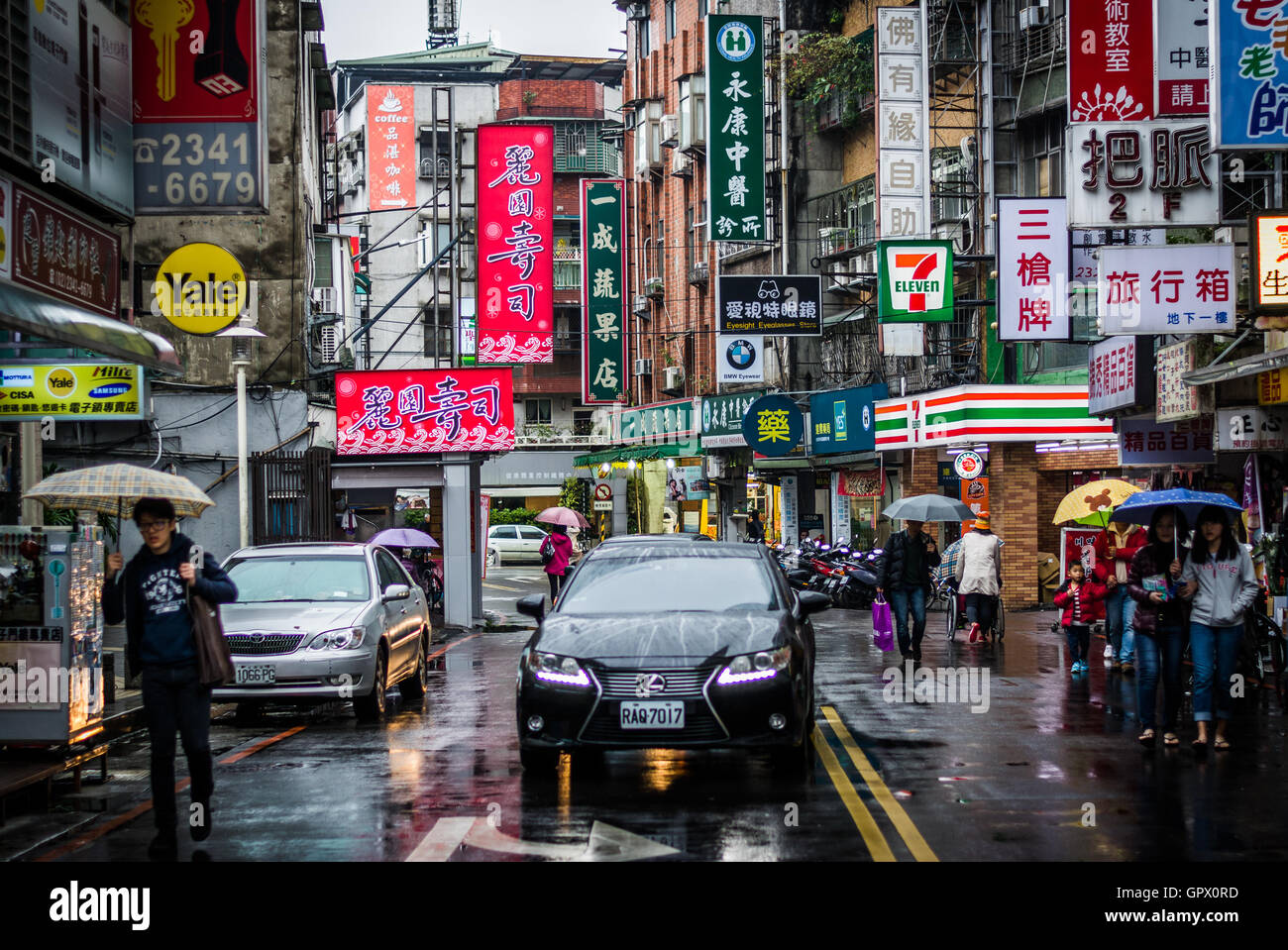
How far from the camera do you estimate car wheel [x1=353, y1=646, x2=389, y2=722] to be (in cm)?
1354

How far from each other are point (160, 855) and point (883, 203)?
24.4 m

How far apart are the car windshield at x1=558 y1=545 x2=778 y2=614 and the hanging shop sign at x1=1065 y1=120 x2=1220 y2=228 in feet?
23.0

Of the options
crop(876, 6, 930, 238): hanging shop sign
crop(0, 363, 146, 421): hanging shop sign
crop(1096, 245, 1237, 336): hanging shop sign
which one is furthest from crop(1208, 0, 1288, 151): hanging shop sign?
crop(876, 6, 930, 238): hanging shop sign

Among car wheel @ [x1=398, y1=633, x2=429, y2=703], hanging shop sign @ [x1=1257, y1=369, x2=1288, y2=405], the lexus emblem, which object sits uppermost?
hanging shop sign @ [x1=1257, y1=369, x2=1288, y2=405]

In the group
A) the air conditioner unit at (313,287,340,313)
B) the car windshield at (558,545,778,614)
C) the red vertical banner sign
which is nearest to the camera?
the car windshield at (558,545,778,614)

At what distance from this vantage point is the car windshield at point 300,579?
1420 cm

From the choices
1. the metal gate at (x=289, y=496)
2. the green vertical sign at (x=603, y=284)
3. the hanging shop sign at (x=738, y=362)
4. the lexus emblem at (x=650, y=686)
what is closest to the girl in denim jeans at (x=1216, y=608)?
the lexus emblem at (x=650, y=686)

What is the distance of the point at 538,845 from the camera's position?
783 centimetres

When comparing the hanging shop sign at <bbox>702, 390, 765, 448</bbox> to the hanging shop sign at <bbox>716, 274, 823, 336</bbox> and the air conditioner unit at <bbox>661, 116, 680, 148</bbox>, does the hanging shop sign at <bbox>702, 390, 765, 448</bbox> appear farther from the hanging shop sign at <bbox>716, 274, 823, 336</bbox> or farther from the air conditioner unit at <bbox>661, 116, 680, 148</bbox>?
the hanging shop sign at <bbox>716, 274, 823, 336</bbox>

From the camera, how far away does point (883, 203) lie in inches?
1176

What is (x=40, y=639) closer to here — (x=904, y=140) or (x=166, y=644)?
(x=166, y=644)

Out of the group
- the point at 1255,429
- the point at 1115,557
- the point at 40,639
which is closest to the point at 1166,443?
the point at 1115,557

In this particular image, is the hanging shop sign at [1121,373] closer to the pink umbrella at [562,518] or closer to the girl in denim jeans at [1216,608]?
the girl in denim jeans at [1216,608]

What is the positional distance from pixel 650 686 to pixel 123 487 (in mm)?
6650
